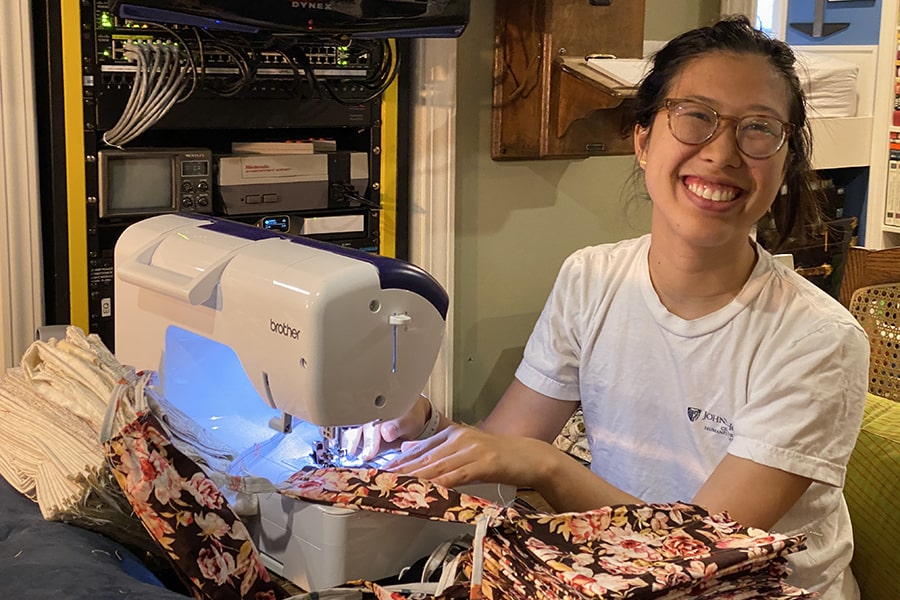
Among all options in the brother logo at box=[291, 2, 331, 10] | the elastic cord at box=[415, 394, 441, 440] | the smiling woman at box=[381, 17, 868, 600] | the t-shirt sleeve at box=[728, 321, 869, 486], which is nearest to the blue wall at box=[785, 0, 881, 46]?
the brother logo at box=[291, 2, 331, 10]

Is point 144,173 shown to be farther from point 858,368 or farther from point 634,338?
point 858,368

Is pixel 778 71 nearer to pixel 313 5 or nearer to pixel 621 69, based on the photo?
pixel 313 5

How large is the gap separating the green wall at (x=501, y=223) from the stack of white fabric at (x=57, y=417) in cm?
151

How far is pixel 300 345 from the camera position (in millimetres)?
1033

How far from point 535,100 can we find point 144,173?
1.07 metres

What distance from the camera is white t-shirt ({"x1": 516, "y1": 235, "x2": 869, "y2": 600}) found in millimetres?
1258

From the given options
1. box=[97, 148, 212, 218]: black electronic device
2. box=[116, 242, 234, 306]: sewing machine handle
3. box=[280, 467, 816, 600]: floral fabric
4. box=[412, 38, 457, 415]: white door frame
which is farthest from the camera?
box=[412, 38, 457, 415]: white door frame

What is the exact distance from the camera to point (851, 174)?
3902 millimetres

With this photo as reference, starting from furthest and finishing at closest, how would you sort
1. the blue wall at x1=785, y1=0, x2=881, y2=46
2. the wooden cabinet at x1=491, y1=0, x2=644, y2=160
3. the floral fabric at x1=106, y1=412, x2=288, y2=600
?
the blue wall at x1=785, y1=0, x2=881, y2=46
the wooden cabinet at x1=491, y1=0, x2=644, y2=160
the floral fabric at x1=106, y1=412, x2=288, y2=600

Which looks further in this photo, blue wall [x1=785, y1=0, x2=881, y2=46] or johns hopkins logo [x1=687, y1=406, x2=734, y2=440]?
blue wall [x1=785, y1=0, x2=881, y2=46]

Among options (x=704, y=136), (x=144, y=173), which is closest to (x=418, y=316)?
(x=704, y=136)

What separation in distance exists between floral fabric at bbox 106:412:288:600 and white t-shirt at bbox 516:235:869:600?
2.01 feet

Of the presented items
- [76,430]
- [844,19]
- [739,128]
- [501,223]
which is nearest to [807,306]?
[739,128]

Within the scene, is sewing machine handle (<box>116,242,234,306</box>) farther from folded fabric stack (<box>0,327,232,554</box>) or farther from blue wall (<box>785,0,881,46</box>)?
blue wall (<box>785,0,881,46</box>)
